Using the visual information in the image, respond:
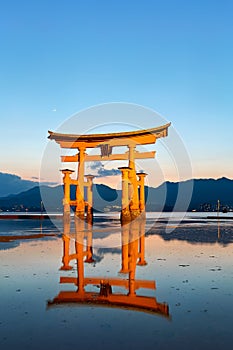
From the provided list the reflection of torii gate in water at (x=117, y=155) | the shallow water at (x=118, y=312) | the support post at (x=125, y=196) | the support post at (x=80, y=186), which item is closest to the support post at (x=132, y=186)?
the reflection of torii gate in water at (x=117, y=155)

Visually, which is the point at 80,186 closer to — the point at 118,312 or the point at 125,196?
the point at 125,196

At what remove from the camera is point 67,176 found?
37938mm

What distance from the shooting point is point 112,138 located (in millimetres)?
33156

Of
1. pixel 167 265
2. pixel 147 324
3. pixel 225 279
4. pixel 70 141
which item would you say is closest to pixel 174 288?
pixel 225 279

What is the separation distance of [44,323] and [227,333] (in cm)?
243

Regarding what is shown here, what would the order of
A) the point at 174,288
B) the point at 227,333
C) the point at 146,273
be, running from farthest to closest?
1. the point at 146,273
2. the point at 174,288
3. the point at 227,333

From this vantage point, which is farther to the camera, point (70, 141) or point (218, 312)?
point (70, 141)

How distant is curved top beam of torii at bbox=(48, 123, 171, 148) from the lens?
101 feet

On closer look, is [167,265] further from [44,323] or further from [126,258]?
[44,323]

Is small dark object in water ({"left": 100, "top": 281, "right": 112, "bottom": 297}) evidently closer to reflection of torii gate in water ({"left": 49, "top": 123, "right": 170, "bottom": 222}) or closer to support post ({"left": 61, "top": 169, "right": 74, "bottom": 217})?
reflection of torii gate in water ({"left": 49, "top": 123, "right": 170, "bottom": 222})

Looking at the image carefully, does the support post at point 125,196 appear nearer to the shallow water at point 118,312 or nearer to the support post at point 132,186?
the support post at point 132,186

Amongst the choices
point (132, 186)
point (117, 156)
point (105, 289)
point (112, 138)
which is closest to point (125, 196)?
point (132, 186)

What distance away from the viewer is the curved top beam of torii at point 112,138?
101 ft

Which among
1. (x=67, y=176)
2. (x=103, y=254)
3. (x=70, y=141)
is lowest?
(x=103, y=254)
